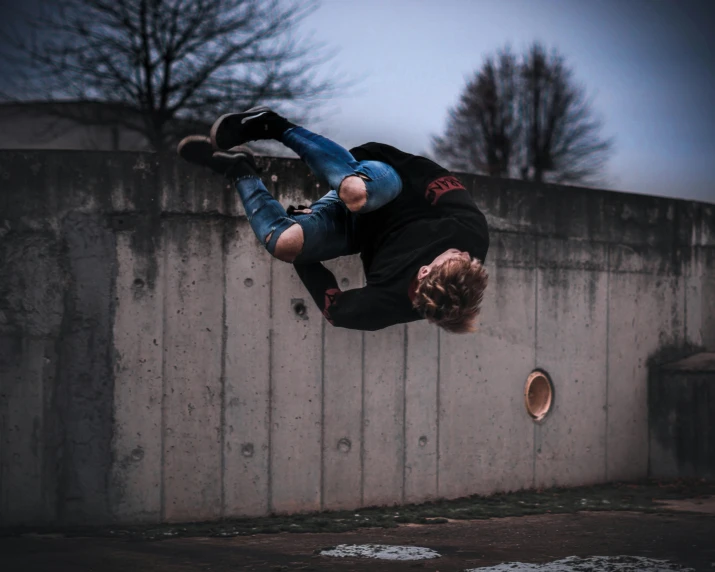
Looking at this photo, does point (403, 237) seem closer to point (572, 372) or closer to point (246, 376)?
point (246, 376)

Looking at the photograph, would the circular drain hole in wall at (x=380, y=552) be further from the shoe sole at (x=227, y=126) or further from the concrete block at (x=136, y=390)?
the shoe sole at (x=227, y=126)

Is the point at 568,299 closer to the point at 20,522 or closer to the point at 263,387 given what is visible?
the point at 263,387

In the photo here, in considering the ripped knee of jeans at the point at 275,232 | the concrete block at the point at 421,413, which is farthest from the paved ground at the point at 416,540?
the ripped knee of jeans at the point at 275,232

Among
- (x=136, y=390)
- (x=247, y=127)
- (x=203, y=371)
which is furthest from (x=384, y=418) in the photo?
(x=247, y=127)

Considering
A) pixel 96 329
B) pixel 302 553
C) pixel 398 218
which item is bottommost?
pixel 302 553

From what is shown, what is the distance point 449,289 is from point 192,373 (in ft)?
7.45

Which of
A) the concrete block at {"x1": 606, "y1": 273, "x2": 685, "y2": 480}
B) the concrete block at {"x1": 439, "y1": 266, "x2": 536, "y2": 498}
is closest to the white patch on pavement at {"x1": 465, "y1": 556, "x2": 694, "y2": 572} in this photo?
the concrete block at {"x1": 439, "y1": 266, "x2": 536, "y2": 498}

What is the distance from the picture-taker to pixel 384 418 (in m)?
6.17

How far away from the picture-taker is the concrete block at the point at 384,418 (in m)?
6.11

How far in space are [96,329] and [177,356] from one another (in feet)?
1.78

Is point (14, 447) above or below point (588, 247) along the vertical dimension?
below

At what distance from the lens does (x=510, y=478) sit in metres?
6.82

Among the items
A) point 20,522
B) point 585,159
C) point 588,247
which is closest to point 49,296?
point 20,522

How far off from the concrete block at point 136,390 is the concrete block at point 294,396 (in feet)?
2.54
